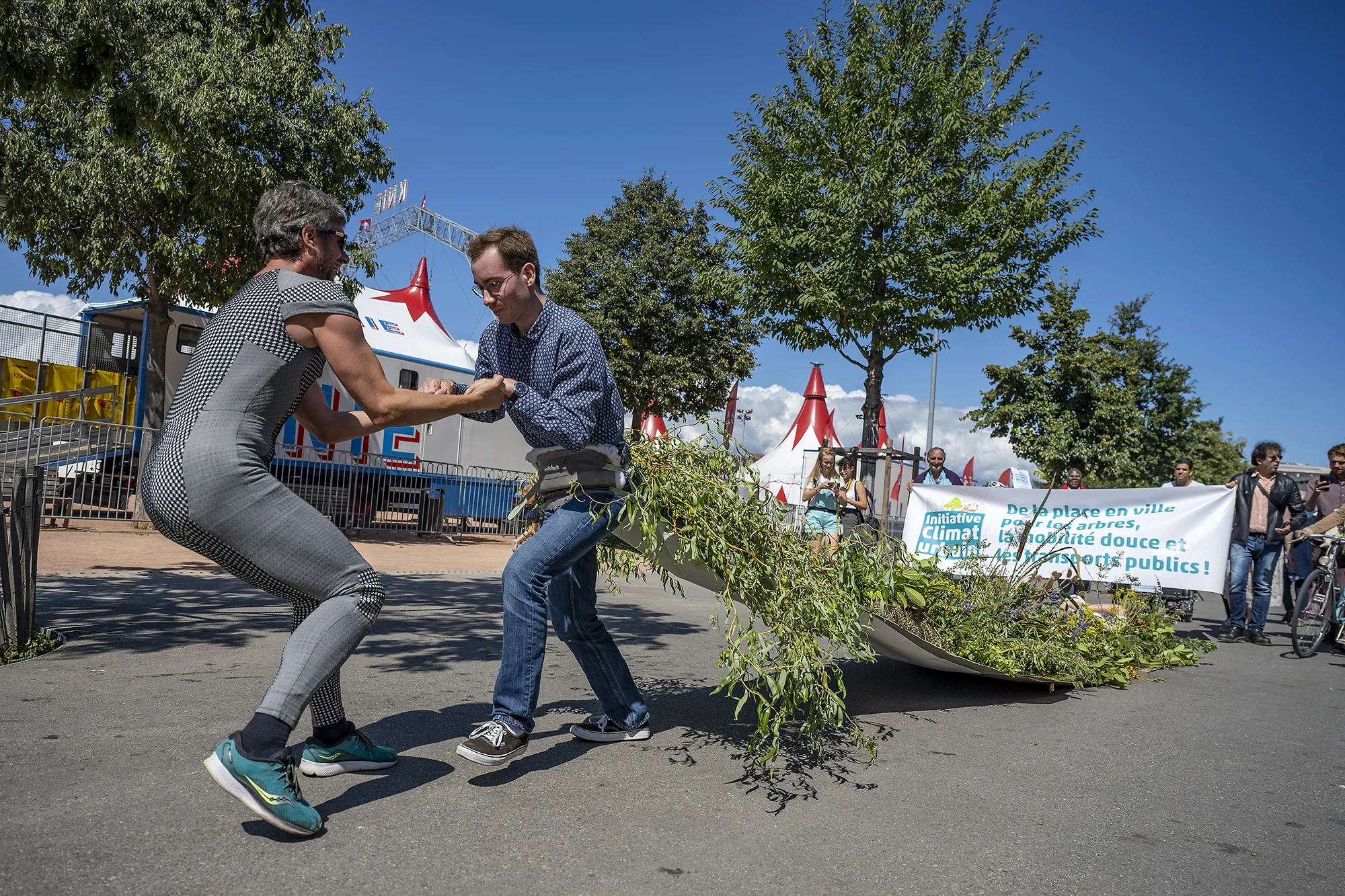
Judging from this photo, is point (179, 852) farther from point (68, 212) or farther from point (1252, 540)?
point (68, 212)

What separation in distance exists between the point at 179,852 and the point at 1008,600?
474cm

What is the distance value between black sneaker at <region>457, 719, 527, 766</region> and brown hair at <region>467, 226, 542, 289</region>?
1.63 metres

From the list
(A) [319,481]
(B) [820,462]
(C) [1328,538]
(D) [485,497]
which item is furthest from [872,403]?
A: (A) [319,481]

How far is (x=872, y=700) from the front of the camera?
480cm

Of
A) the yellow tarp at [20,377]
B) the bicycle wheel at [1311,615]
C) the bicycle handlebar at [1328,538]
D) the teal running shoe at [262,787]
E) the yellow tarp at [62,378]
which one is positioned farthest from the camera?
the yellow tarp at [62,378]

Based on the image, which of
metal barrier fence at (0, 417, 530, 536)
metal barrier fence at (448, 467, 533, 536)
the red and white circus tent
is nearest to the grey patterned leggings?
metal barrier fence at (0, 417, 530, 536)

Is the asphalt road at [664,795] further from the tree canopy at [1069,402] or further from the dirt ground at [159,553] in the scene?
the tree canopy at [1069,402]

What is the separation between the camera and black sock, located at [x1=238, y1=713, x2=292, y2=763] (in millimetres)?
2359

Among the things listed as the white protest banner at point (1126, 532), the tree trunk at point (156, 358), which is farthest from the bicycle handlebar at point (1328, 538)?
the tree trunk at point (156, 358)

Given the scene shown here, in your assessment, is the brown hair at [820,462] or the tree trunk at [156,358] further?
the tree trunk at [156,358]

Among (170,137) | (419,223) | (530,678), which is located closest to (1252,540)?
(530,678)

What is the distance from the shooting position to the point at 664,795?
303cm

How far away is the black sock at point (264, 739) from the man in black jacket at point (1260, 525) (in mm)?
9066

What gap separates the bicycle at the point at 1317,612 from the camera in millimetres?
7609
